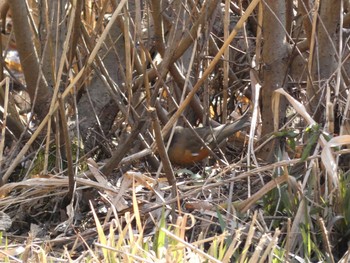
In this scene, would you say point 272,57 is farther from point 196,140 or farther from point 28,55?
point 28,55

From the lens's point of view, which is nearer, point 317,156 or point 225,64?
point 317,156

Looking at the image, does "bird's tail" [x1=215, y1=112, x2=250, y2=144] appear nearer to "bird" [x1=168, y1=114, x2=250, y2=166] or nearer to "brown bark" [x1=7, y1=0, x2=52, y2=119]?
"bird" [x1=168, y1=114, x2=250, y2=166]

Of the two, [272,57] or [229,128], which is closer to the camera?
[272,57]

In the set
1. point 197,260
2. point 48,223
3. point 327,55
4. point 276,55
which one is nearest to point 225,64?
point 276,55

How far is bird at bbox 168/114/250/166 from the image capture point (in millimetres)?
3732

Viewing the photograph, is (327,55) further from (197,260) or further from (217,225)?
(197,260)

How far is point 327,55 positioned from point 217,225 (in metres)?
0.99

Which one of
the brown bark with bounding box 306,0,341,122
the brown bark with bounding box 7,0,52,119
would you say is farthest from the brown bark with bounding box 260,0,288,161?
the brown bark with bounding box 7,0,52,119

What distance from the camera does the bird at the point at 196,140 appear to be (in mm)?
3732

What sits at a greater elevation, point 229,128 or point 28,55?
point 28,55

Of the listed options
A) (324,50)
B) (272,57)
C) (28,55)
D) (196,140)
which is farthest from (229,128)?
(28,55)

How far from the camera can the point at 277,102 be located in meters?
3.13

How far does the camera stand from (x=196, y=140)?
3797 millimetres

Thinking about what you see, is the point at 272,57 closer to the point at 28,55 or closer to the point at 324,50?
the point at 324,50
